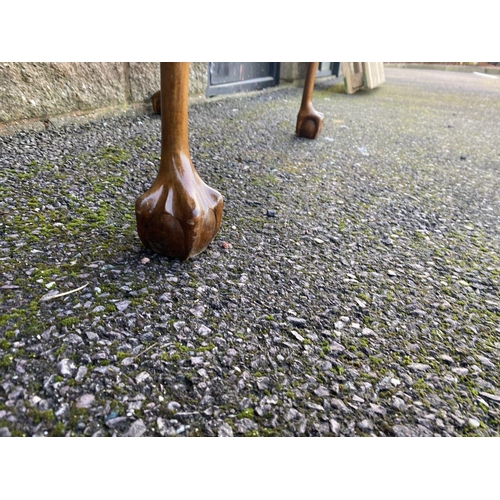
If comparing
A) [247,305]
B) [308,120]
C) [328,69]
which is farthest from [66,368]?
[328,69]

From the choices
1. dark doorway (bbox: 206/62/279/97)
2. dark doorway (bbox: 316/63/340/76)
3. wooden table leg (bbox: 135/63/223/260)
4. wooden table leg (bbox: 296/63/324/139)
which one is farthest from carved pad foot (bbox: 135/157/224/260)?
dark doorway (bbox: 316/63/340/76)


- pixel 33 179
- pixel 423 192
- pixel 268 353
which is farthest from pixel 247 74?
pixel 268 353

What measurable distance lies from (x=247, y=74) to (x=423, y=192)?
2421 millimetres

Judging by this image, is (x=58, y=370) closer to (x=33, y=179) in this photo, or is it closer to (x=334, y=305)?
(x=334, y=305)

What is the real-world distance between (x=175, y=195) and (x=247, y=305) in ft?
1.02

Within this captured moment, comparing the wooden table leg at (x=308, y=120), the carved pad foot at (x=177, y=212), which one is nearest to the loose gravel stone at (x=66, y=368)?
the carved pad foot at (x=177, y=212)

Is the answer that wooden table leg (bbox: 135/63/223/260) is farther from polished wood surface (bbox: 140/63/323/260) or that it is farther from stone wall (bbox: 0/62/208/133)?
stone wall (bbox: 0/62/208/133)

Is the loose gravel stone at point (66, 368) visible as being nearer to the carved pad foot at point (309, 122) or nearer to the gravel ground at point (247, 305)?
the gravel ground at point (247, 305)

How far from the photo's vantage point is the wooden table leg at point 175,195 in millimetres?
943

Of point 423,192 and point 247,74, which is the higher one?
point 247,74

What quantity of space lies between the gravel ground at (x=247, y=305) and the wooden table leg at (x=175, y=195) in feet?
0.31

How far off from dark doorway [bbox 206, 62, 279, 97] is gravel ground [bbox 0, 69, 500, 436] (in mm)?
1528

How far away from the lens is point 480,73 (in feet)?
30.1

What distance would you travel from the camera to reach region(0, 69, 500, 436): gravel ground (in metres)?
0.70
